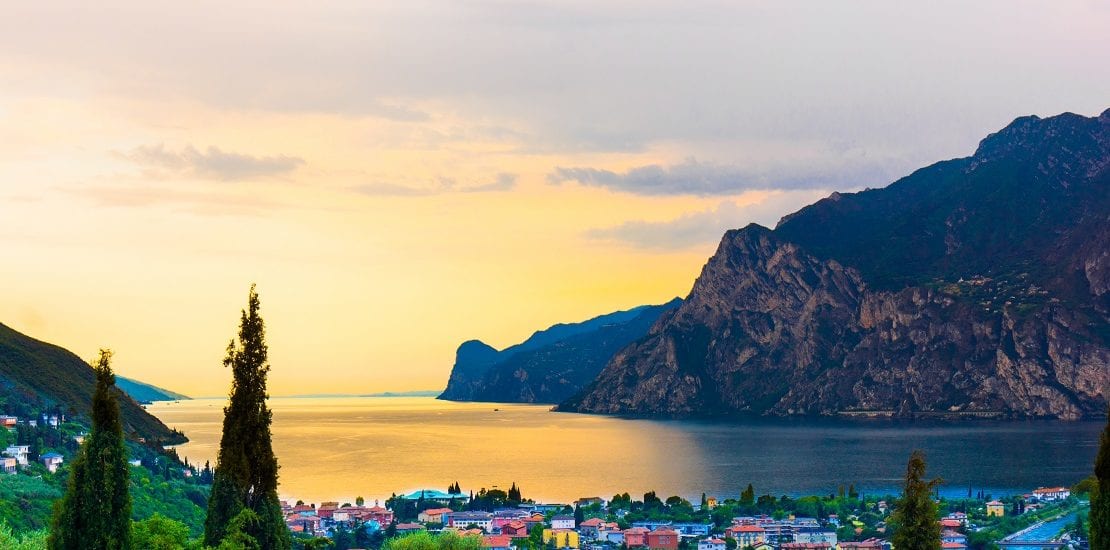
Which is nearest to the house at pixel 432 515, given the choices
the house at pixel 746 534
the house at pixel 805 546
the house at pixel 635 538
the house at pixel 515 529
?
the house at pixel 515 529

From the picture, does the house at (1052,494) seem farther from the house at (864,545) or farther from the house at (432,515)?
the house at (432,515)

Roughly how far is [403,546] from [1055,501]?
86.3 metres

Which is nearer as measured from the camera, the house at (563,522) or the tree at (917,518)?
the tree at (917,518)

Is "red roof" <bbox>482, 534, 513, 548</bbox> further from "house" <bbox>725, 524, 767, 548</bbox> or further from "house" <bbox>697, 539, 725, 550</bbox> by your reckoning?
"house" <bbox>725, 524, 767, 548</bbox>

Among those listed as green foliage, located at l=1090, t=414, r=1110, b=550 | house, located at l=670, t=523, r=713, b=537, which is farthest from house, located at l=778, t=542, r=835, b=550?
green foliage, located at l=1090, t=414, r=1110, b=550

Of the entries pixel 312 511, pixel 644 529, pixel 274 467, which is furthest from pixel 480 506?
pixel 274 467

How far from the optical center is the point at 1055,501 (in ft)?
373

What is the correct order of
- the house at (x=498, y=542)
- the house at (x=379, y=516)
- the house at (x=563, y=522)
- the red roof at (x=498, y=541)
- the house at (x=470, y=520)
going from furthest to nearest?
the house at (x=470, y=520), the house at (x=379, y=516), the house at (x=563, y=522), the red roof at (x=498, y=541), the house at (x=498, y=542)

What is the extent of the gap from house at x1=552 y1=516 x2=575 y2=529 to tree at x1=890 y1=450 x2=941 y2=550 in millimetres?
71768

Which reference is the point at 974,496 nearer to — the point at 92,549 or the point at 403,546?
the point at 403,546

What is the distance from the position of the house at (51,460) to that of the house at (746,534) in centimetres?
5944

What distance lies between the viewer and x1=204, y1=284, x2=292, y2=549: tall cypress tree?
32188 millimetres

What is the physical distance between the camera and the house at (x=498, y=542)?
88.5 metres

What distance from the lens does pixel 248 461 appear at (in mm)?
32375
